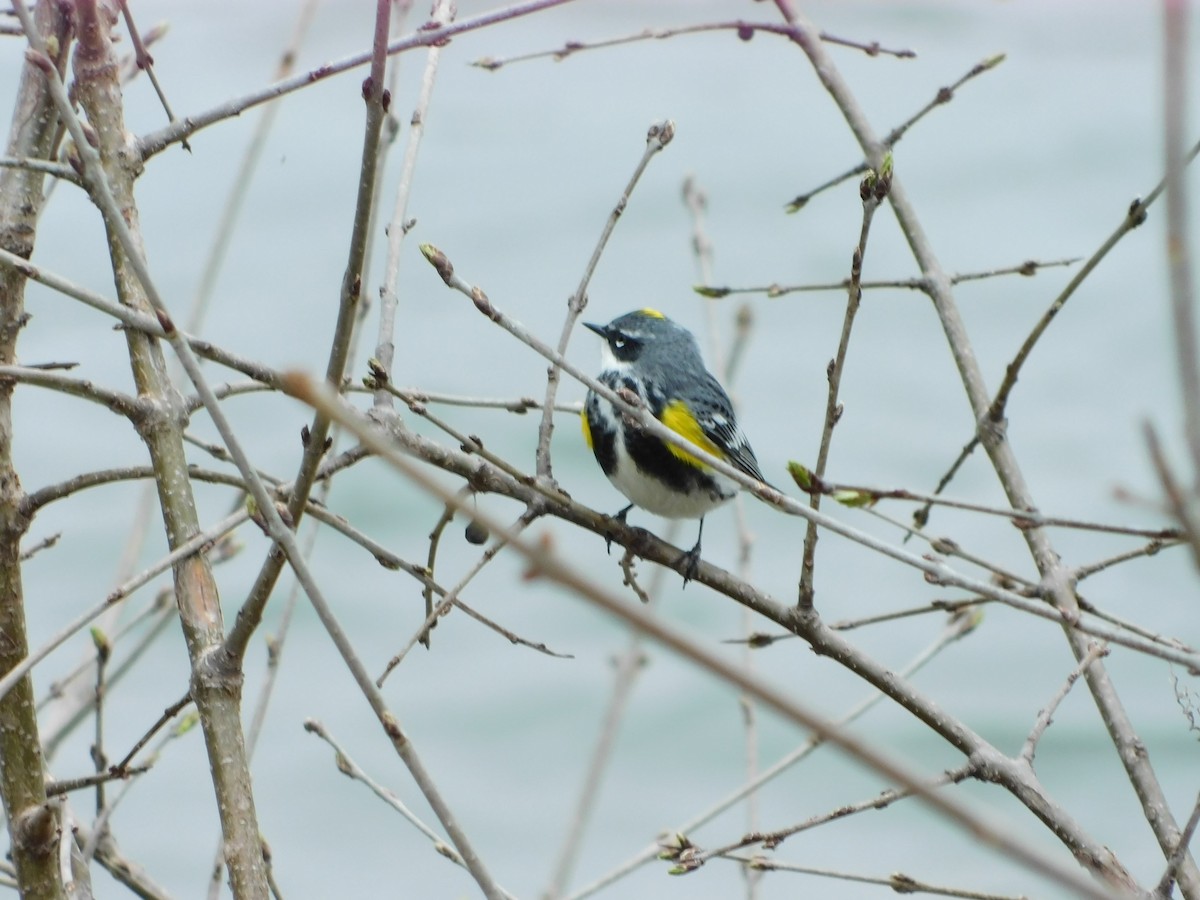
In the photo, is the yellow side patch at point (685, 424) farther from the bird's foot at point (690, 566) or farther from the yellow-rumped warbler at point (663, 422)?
the bird's foot at point (690, 566)

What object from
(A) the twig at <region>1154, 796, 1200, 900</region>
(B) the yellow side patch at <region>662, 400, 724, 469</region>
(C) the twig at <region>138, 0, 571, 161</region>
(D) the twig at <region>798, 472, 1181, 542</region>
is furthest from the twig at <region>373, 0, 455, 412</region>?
(B) the yellow side patch at <region>662, 400, 724, 469</region>

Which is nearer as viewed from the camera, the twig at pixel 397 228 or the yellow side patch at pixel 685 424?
the twig at pixel 397 228

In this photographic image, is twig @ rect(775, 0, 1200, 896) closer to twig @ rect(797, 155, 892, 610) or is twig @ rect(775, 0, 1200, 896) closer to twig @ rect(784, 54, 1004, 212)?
twig @ rect(784, 54, 1004, 212)

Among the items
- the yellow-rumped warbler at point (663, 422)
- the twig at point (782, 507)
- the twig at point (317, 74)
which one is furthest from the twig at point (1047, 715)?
the yellow-rumped warbler at point (663, 422)

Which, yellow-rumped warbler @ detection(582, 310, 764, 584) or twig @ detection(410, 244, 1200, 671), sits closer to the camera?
twig @ detection(410, 244, 1200, 671)

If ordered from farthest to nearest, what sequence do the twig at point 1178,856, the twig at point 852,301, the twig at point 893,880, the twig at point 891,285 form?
the twig at point 891,285, the twig at point 893,880, the twig at point 852,301, the twig at point 1178,856

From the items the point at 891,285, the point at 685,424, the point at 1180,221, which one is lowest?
the point at 1180,221

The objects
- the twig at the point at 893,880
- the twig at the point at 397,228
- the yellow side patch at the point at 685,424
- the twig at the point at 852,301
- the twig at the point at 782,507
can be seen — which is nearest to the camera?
the twig at the point at 782,507

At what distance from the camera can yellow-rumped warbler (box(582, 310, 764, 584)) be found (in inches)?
165

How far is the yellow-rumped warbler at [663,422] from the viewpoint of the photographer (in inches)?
165

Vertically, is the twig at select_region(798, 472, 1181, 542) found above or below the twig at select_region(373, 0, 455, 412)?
below

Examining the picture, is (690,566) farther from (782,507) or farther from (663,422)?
(663,422)

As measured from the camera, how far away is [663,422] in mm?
4852

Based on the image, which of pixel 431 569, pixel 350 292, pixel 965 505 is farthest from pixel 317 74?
pixel 965 505
